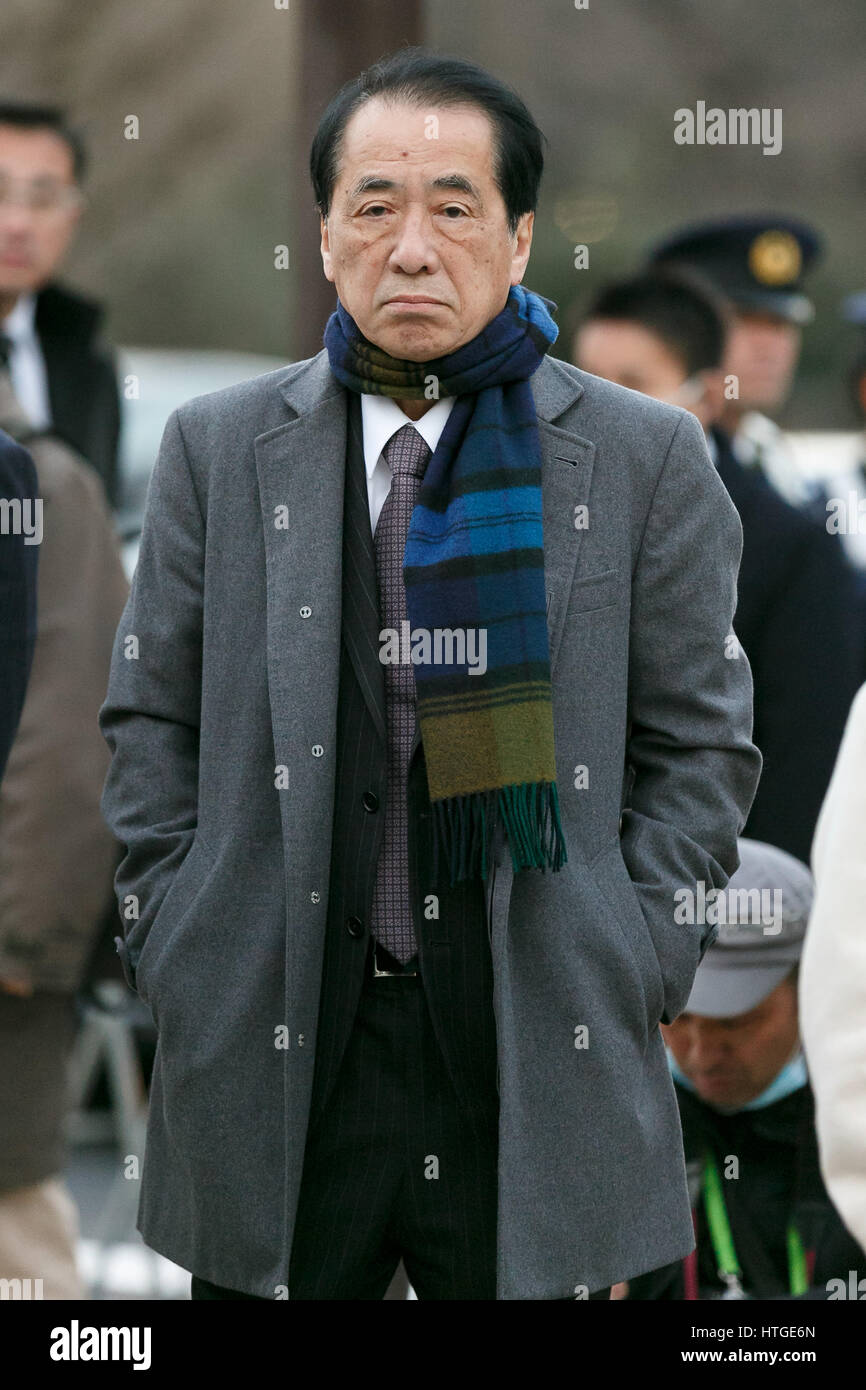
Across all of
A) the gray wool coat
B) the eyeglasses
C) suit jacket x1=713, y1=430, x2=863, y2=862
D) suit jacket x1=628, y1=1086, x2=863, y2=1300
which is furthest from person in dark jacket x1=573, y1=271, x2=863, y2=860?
the eyeglasses

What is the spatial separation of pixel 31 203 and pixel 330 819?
2.44 m

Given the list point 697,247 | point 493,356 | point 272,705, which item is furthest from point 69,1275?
point 697,247

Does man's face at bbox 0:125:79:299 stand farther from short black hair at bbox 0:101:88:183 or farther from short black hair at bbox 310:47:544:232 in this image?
short black hair at bbox 310:47:544:232

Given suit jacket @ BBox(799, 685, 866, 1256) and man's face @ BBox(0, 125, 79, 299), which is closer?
suit jacket @ BBox(799, 685, 866, 1256)

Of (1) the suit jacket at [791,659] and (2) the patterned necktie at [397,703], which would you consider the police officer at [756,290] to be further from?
(2) the patterned necktie at [397,703]

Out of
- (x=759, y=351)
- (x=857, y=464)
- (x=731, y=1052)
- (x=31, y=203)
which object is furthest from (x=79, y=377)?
(x=857, y=464)

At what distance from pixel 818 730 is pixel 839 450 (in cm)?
354

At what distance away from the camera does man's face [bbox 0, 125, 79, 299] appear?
4410 mm

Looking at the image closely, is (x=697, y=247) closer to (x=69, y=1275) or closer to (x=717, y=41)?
(x=69, y=1275)

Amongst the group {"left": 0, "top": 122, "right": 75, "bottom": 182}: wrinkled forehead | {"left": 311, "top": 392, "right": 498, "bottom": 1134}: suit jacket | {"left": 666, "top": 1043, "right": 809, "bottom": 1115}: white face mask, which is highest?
{"left": 0, "top": 122, "right": 75, "bottom": 182}: wrinkled forehead

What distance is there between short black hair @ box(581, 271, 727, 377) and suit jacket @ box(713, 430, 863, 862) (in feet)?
1.76

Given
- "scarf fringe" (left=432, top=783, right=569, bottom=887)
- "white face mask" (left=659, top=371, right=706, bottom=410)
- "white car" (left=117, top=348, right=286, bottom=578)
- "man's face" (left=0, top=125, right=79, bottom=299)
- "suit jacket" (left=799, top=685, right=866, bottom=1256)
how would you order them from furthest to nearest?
"white car" (left=117, top=348, right=286, bottom=578) → "man's face" (left=0, top=125, right=79, bottom=299) → "white face mask" (left=659, top=371, right=706, bottom=410) → "scarf fringe" (left=432, top=783, right=569, bottom=887) → "suit jacket" (left=799, top=685, right=866, bottom=1256)

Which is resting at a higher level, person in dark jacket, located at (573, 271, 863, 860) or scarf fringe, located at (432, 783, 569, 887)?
person in dark jacket, located at (573, 271, 863, 860)

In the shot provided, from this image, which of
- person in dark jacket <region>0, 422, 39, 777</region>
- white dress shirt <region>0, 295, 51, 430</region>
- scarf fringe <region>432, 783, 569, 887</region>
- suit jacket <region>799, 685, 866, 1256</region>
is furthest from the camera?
white dress shirt <region>0, 295, 51, 430</region>
